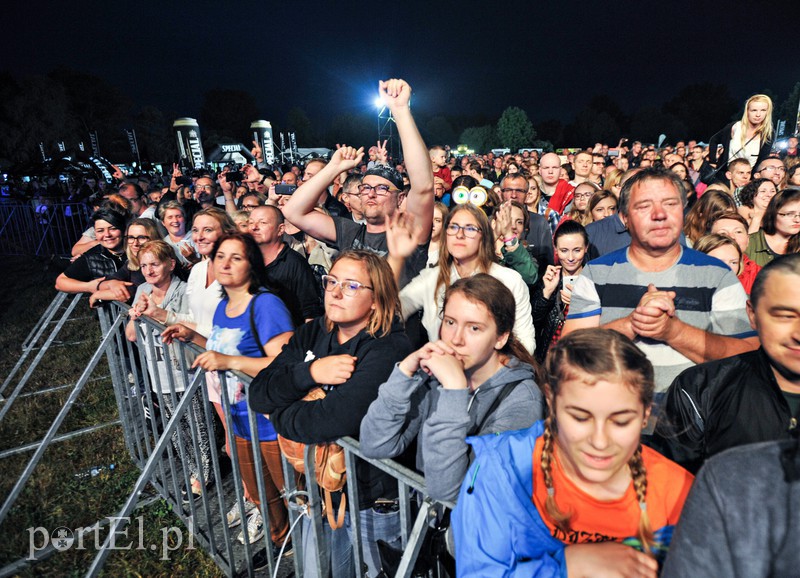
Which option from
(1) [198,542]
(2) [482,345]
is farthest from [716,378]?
(1) [198,542]

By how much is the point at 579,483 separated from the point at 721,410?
614mm

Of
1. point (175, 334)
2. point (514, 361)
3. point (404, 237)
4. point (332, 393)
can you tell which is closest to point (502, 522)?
point (514, 361)

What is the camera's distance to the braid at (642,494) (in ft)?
4.66

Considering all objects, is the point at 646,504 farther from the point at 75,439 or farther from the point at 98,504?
the point at 75,439

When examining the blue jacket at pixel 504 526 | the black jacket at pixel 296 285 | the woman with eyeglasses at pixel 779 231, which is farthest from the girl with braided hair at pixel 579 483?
the woman with eyeglasses at pixel 779 231

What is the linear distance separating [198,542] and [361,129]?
377 feet

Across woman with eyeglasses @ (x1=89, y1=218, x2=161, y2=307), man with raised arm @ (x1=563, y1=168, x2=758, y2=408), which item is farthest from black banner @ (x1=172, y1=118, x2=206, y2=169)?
man with raised arm @ (x1=563, y1=168, x2=758, y2=408)

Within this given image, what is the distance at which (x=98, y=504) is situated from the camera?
3.96 metres

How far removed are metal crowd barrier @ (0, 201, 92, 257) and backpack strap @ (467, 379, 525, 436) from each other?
Answer: 14.1 metres

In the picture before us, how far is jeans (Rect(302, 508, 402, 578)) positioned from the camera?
231 centimetres

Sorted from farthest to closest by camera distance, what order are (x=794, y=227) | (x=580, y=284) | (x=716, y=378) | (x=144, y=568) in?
(x=794, y=227) → (x=144, y=568) → (x=580, y=284) → (x=716, y=378)

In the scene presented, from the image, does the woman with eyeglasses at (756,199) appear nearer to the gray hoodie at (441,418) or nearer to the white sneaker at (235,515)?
the gray hoodie at (441,418)

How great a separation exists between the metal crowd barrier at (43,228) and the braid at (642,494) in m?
14.8

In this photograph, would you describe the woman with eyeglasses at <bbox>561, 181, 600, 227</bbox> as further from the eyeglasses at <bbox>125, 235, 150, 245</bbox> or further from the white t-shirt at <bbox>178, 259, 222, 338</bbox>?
the eyeglasses at <bbox>125, 235, 150, 245</bbox>
